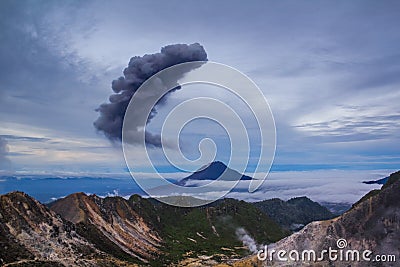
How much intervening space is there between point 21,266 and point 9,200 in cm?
4552

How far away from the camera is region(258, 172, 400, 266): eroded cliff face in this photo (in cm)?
14712

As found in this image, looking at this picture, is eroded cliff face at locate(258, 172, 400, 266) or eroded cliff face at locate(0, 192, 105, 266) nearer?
eroded cliff face at locate(258, 172, 400, 266)

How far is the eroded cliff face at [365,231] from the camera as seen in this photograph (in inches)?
5792

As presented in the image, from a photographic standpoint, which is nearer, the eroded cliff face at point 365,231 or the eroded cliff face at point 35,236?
the eroded cliff face at point 365,231

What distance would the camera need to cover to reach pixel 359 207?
162 metres

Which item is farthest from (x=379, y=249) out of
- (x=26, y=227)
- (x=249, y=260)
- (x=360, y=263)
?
(x=26, y=227)

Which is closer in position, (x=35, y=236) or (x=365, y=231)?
(x=365, y=231)

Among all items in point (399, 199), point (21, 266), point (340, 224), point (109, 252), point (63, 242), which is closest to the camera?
point (21, 266)

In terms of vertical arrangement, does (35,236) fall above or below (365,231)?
below

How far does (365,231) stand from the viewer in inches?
6107

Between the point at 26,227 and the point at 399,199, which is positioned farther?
the point at 26,227

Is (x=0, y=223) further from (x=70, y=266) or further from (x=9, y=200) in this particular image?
(x=70, y=266)

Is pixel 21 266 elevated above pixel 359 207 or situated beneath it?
situated beneath

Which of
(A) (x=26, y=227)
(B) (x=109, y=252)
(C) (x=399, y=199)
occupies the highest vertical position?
(C) (x=399, y=199)
